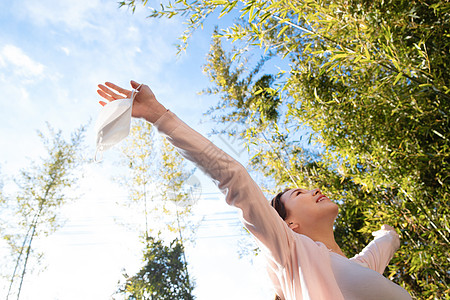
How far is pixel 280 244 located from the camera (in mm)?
739

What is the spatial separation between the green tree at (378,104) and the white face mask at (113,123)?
3.51 feet

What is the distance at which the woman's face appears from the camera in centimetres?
106

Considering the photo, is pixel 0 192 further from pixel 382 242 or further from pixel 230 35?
pixel 382 242

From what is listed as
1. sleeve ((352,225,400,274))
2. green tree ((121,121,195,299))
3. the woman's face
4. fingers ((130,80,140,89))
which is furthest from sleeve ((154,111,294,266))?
green tree ((121,121,195,299))

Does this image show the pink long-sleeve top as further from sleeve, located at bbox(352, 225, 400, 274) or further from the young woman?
sleeve, located at bbox(352, 225, 400, 274)

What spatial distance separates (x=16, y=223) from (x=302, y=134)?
512 cm

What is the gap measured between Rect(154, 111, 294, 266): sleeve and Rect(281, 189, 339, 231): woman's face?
13.8 inches

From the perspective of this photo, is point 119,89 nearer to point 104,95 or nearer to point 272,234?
point 104,95

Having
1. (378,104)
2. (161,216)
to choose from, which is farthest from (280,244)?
(161,216)

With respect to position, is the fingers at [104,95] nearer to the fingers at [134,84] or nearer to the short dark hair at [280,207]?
the fingers at [134,84]

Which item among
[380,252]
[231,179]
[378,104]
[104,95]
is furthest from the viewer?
[378,104]

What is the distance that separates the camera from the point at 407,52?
1777 mm

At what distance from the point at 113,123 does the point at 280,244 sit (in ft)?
1.59

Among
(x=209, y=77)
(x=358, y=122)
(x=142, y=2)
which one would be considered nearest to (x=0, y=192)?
(x=209, y=77)
